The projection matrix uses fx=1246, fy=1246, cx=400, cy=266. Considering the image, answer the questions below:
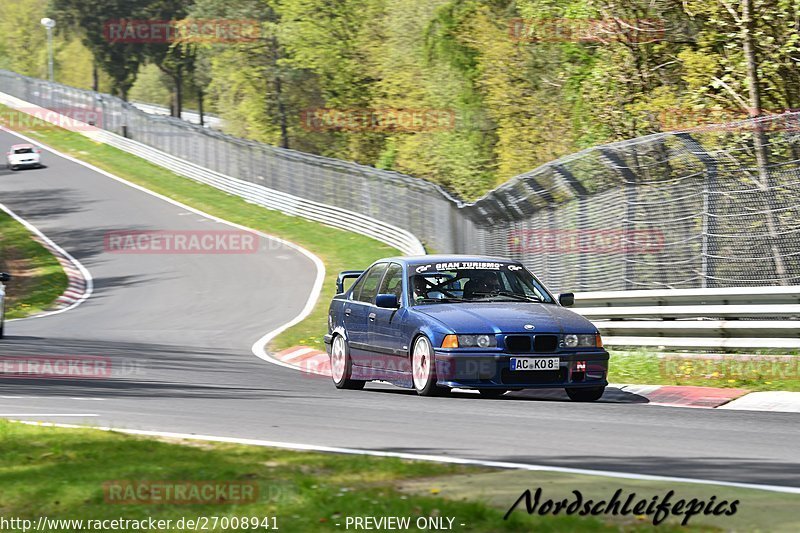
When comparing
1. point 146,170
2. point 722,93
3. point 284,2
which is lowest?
point 146,170

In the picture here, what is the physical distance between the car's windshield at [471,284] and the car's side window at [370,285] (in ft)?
2.70

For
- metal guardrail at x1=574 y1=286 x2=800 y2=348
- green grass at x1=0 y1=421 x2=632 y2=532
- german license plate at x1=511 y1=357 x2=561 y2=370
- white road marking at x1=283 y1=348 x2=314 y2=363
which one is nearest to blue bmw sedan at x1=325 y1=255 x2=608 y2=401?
german license plate at x1=511 y1=357 x2=561 y2=370

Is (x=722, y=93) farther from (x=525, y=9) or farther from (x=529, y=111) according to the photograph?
(x=529, y=111)

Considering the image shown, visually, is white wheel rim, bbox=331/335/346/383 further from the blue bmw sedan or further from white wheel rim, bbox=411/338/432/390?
white wheel rim, bbox=411/338/432/390

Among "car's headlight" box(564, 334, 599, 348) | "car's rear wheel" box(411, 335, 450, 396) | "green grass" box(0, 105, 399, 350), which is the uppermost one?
"car's headlight" box(564, 334, 599, 348)

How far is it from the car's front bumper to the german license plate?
0.03 meters

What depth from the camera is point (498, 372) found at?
11320mm

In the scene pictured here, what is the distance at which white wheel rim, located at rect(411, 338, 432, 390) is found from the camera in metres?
11.6

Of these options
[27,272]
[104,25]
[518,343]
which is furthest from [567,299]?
[104,25]

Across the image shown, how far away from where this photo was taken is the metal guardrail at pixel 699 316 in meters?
13.1

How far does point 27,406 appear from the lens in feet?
36.1

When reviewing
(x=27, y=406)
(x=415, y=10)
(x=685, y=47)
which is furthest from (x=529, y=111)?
(x=27, y=406)

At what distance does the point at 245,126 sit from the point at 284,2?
47.9 ft

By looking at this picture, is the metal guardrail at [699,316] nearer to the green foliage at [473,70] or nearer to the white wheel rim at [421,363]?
the white wheel rim at [421,363]
